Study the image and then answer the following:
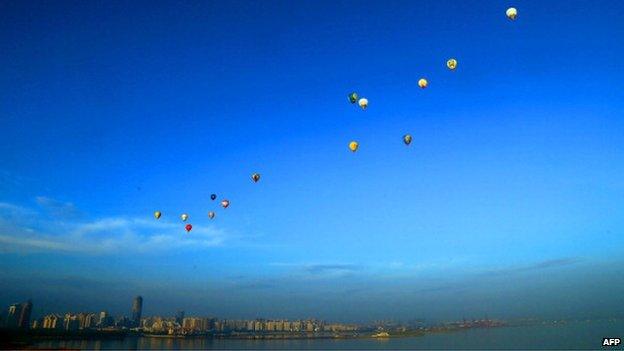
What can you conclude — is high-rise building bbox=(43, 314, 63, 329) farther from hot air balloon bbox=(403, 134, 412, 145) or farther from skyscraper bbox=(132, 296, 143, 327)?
hot air balloon bbox=(403, 134, 412, 145)

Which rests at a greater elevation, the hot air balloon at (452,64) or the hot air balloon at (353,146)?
the hot air balloon at (452,64)

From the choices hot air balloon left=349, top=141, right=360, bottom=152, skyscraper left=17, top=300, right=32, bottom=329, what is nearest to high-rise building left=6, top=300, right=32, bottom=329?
skyscraper left=17, top=300, right=32, bottom=329

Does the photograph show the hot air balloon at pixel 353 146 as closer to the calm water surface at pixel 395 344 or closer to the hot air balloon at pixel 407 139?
the hot air balloon at pixel 407 139

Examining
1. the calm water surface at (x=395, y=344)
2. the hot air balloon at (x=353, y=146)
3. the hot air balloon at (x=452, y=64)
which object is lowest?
the calm water surface at (x=395, y=344)

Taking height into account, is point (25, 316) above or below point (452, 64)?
below

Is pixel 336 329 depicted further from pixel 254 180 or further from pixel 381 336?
pixel 254 180

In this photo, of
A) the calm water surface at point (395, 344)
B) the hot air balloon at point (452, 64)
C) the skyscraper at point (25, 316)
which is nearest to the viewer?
the hot air balloon at point (452, 64)

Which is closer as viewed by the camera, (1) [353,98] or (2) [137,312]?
(1) [353,98]

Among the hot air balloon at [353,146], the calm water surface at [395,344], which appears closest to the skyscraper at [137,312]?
the calm water surface at [395,344]

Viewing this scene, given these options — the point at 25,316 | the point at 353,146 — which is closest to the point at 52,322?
the point at 25,316

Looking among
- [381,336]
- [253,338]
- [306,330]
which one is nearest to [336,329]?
[306,330]

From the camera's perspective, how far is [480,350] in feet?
186

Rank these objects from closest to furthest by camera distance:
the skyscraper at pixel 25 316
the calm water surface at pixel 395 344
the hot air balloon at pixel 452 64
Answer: the hot air balloon at pixel 452 64
the calm water surface at pixel 395 344
the skyscraper at pixel 25 316

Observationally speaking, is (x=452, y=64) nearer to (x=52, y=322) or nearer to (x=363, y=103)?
(x=363, y=103)
